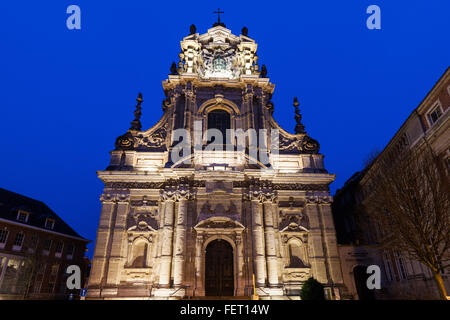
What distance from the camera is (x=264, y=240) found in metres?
20.5

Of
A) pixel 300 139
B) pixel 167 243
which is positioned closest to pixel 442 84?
pixel 300 139

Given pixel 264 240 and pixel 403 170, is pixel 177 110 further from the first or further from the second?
pixel 403 170

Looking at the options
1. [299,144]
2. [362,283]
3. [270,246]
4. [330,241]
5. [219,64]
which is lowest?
[362,283]

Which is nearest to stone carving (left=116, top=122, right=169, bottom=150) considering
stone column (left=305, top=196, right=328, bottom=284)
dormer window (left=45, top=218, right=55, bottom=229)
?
stone column (left=305, top=196, right=328, bottom=284)

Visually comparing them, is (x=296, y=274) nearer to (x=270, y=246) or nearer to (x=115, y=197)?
(x=270, y=246)

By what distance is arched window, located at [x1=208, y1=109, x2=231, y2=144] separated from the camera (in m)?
25.5

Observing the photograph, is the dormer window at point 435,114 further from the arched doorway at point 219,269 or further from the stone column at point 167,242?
the stone column at point 167,242

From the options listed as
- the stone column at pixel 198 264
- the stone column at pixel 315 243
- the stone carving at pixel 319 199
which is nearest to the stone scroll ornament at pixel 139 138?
the stone column at pixel 198 264

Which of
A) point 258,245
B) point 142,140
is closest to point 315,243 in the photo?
point 258,245

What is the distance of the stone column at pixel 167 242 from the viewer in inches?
743

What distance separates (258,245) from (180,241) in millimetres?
5536

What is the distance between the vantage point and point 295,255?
20.8m

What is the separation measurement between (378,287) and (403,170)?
13404mm
